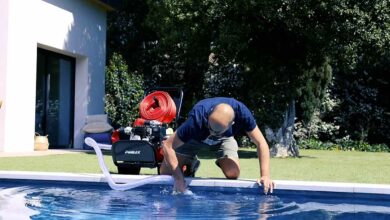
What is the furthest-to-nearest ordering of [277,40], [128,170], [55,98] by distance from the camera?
[55,98]
[277,40]
[128,170]

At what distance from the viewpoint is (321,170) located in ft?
29.4

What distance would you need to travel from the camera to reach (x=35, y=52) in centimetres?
1277

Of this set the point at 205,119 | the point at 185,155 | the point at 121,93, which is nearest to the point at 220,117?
the point at 205,119

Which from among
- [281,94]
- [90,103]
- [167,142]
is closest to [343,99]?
[281,94]

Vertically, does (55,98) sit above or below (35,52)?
below

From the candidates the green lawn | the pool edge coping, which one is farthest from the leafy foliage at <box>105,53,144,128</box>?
the pool edge coping

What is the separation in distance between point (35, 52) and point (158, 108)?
20.0ft

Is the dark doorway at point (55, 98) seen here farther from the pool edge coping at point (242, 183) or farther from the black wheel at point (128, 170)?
the pool edge coping at point (242, 183)

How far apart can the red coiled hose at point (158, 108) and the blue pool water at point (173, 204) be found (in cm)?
179

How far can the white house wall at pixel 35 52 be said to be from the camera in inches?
470

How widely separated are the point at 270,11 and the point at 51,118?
650 centimetres

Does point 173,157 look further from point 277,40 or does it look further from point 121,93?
point 121,93

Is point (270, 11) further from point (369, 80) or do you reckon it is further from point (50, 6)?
point (369, 80)

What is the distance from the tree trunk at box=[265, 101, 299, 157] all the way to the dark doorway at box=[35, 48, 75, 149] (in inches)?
213
